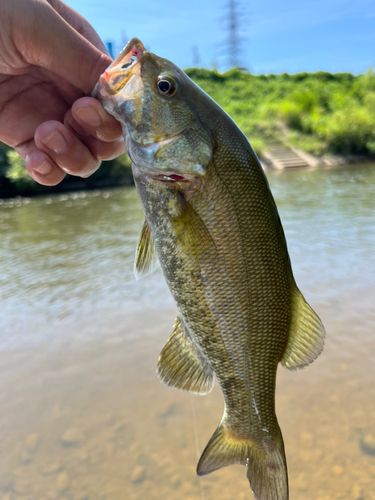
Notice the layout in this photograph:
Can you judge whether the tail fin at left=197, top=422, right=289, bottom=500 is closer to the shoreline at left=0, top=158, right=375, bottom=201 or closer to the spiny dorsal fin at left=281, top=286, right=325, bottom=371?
the spiny dorsal fin at left=281, top=286, right=325, bottom=371

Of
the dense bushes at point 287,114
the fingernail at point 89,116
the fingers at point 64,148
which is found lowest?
the fingers at point 64,148

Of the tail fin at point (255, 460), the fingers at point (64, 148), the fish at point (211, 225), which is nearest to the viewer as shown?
the fish at point (211, 225)

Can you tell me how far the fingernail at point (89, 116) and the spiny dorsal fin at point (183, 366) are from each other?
113cm

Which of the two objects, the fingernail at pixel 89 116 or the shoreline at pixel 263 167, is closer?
the fingernail at pixel 89 116

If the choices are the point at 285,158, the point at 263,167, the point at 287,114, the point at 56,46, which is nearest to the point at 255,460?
the point at 56,46

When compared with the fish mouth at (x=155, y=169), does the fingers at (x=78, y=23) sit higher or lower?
higher

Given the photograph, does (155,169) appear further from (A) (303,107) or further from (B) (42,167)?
(A) (303,107)

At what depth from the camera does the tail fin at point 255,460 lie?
5.76ft

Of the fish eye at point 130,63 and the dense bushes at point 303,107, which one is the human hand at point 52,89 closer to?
the fish eye at point 130,63

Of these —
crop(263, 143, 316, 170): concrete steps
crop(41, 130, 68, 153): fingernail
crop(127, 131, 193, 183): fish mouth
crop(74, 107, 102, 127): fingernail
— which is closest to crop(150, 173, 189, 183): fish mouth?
crop(127, 131, 193, 183): fish mouth

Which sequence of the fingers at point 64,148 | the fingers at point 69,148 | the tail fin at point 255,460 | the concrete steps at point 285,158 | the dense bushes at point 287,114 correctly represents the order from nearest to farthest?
1. the tail fin at point 255,460
2. the fingers at point 69,148
3. the fingers at point 64,148
4. the dense bushes at point 287,114
5. the concrete steps at point 285,158

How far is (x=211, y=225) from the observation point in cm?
164

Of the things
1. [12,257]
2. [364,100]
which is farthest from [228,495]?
[364,100]

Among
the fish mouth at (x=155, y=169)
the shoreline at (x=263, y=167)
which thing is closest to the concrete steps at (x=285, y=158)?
the shoreline at (x=263, y=167)
